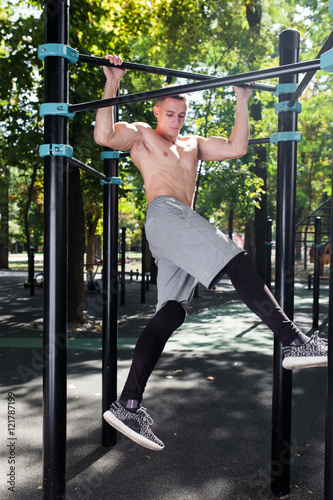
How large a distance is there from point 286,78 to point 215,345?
5.03 m

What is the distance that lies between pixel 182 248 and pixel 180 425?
235cm

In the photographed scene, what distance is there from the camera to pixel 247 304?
1.84 metres

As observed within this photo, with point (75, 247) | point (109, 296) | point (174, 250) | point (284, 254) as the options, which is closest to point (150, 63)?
point (75, 247)

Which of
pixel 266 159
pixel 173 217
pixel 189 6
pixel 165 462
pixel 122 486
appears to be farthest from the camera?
pixel 266 159

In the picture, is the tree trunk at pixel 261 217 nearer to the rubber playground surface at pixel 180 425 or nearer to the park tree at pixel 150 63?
the park tree at pixel 150 63

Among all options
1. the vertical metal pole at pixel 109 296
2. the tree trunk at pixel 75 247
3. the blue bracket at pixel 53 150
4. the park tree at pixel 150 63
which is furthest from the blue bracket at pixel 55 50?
the tree trunk at pixel 75 247

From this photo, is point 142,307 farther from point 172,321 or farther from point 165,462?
point 172,321

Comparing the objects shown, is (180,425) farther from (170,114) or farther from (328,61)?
(328,61)

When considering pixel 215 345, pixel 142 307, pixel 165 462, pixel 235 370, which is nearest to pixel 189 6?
pixel 142 307

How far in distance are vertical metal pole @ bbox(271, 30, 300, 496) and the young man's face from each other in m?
0.66

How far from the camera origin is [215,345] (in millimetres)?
7031

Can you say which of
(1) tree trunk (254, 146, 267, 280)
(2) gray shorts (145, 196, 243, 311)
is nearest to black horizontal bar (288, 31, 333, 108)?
(2) gray shorts (145, 196, 243, 311)

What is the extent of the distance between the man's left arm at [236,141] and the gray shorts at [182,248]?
47 centimetres

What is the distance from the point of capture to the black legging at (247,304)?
6.08 ft
